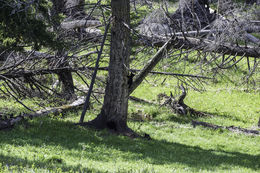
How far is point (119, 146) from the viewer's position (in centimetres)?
1241

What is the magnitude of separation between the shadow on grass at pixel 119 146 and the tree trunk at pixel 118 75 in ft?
2.42

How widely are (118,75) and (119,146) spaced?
282 cm

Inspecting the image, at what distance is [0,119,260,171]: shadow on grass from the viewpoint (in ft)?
36.4

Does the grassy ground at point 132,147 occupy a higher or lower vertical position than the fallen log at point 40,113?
lower

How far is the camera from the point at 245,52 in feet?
46.3

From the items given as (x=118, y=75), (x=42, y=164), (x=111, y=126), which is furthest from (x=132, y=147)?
(x=42, y=164)

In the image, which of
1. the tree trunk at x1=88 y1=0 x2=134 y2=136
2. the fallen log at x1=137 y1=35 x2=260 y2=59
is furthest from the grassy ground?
the fallen log at x1=137 y1=35 x2=260 y2=59

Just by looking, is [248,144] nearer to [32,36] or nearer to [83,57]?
[83,57]

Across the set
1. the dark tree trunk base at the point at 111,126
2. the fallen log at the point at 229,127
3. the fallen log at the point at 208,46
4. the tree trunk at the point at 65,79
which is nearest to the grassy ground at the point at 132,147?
the fallen log at the point at 229,127

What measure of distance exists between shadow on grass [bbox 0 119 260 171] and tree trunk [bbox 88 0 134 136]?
74cm

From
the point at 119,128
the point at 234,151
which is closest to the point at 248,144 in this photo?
the point at 234,151

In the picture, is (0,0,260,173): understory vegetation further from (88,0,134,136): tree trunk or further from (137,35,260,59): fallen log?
(88,0,134,136): tree trunk

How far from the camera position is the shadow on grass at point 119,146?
436 inches

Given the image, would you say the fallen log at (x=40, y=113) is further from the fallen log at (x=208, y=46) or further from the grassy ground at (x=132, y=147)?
the fallen log at (x=208, y=46)
